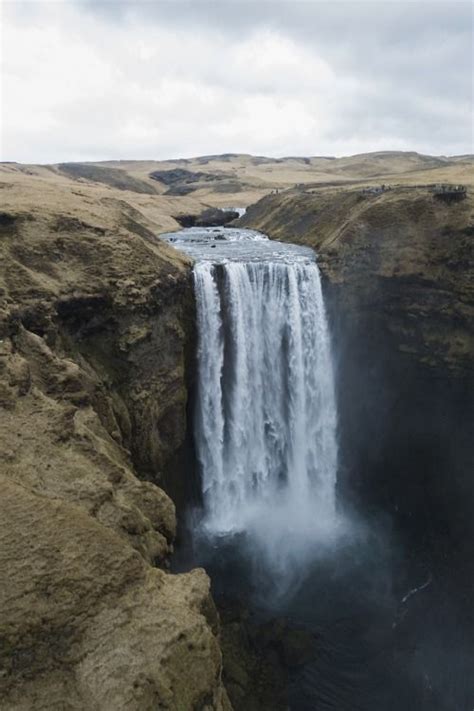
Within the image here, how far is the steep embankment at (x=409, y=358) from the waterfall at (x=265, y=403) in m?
1.46

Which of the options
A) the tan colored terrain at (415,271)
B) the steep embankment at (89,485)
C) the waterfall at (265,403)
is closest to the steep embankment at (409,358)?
the tan colored terrain at (415,271)

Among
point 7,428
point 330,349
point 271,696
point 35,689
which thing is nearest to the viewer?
point 35,689

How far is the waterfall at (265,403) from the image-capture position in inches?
1033

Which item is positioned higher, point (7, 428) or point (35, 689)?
point (7, 428)

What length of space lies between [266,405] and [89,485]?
56.5ft

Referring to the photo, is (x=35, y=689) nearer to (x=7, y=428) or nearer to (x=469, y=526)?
(x=7, y=428)

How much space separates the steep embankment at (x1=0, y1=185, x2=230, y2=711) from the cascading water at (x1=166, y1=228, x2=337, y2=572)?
4057 millimetres

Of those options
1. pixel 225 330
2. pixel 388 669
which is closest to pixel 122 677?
pixel 388 669

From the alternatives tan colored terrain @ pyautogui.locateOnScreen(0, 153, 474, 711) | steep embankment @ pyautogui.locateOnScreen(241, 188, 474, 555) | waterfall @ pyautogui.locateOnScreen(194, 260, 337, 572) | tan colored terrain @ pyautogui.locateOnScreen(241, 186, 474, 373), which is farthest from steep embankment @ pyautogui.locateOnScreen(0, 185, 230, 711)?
tan colored terrain @ pyautogui.locateOnScreen(241, 186, 474, 373)

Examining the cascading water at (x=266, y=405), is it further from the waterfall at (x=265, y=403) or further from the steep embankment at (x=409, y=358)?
the steep embankment at (x=409, y=358)

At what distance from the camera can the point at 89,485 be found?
1141 centimetres

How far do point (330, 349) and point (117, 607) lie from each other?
21430 mm

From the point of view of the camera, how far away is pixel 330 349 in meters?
28.9

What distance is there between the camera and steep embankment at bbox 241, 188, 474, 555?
26.2 metres
